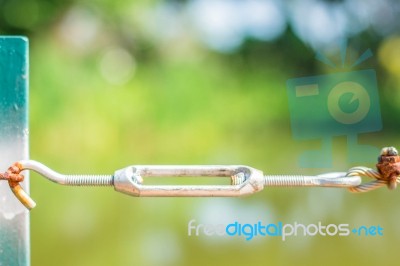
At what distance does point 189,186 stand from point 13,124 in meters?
0.19

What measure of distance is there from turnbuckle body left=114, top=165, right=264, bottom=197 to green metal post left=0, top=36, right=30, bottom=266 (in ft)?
0.38

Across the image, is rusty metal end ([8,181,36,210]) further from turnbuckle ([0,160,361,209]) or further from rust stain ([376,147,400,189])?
rust stain ([376,147,400,189])

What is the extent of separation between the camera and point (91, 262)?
95.0 inches

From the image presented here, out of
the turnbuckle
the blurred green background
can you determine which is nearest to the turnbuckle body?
the turnbuckle

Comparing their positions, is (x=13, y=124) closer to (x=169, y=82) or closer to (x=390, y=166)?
(x=390, y=166)

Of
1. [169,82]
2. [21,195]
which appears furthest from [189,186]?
[169,82]

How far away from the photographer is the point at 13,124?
0.63 metres

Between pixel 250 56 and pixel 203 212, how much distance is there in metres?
1.24

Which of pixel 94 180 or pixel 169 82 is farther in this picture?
pixel 169 82

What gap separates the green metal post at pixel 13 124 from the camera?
0.62m

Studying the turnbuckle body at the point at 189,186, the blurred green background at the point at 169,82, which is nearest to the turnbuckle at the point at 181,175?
the turnbuckle body at the point at 189,186

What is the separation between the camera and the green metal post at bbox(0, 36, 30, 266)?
625mm

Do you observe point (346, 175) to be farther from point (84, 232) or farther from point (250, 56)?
point (250, 56)

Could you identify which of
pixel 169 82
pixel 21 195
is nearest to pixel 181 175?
pixel 21 195
